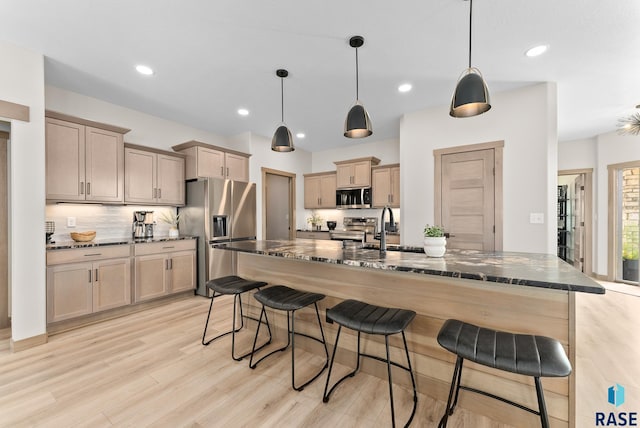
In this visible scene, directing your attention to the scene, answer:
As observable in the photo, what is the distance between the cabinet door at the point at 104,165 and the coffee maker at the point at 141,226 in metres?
0.49

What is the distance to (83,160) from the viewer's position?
3246 millimetres

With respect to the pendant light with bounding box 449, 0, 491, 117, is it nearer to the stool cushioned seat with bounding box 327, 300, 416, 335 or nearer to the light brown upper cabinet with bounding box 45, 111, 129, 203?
the stool cushioned seat with bounding box 327, 300, 416, 335

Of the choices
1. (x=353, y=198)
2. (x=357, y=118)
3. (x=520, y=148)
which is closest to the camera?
(x=357, y=118)

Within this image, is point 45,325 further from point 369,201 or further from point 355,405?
point 369,201

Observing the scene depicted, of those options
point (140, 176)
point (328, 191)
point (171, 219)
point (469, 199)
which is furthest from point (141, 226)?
point (469, 199)

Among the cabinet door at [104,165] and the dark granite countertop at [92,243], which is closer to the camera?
the dark granite countertop at [92,243]

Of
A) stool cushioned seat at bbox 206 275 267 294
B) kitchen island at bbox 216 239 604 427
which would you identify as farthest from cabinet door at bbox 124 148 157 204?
kitchen island at bbox 216 239 604 427

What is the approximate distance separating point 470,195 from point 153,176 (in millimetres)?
4513

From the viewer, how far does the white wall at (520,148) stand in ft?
10.7

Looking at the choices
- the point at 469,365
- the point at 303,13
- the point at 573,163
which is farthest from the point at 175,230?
the point at 573,163

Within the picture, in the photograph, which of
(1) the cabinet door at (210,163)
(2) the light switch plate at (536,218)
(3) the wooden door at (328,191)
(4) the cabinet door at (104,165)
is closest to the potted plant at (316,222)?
(3) the wooden door at (328,191)

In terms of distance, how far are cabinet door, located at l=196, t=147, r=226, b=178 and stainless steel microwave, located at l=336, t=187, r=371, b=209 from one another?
243 centimetres

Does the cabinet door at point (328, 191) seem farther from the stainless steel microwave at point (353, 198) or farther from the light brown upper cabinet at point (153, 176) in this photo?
the light brown upper cabinet at point (153, 176)

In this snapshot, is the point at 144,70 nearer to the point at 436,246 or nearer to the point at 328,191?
the point at 436,246
